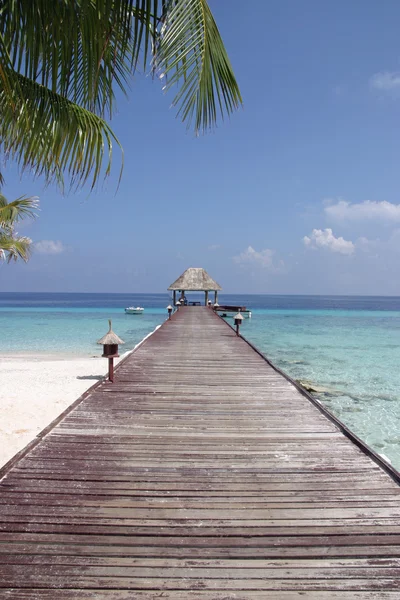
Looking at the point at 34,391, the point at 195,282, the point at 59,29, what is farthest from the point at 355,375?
the point at 195,282

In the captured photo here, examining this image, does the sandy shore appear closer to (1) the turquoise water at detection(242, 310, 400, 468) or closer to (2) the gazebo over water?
(1) the turquoise water at detection(242, 310, 400, 468)

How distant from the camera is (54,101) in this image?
3086mm

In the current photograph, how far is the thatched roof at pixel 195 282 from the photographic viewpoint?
31.4 meters

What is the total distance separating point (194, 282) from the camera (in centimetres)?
3180

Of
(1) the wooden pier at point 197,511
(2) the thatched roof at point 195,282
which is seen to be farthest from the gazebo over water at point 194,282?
(1) the wooden pier at point 197,511

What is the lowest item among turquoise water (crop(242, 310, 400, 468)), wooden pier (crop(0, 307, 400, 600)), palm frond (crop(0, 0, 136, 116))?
turquoise water (crop(242, 310, 400, 468))

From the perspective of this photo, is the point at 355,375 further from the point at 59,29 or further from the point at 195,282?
the point at 195,282

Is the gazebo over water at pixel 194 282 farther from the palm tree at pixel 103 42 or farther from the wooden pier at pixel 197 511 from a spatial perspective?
the palm tree at pixel 103 42

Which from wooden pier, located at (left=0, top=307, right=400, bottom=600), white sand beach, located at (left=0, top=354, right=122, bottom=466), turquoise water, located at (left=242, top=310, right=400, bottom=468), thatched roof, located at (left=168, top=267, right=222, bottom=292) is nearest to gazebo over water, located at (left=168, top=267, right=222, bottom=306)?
thatched roof, located at (left=168, top=267, right=222, bottom=292)

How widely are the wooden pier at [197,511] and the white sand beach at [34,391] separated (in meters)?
2.93

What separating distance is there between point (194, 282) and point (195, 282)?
0.27ft

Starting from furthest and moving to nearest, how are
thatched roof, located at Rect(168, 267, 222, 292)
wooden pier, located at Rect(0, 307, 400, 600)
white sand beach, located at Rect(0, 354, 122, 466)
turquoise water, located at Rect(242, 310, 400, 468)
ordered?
thatched roof, located at Rect(168, 267, 222, 292) < turquoise water, located at Rect(242, 310, 400, 468) < white sand beach, located at Rect(0, 354, 122, 466) < wooden pier, located at Rect(0, 307, 400, 600)

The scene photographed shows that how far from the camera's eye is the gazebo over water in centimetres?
3142

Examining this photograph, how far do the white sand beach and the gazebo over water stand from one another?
51.6 ft
